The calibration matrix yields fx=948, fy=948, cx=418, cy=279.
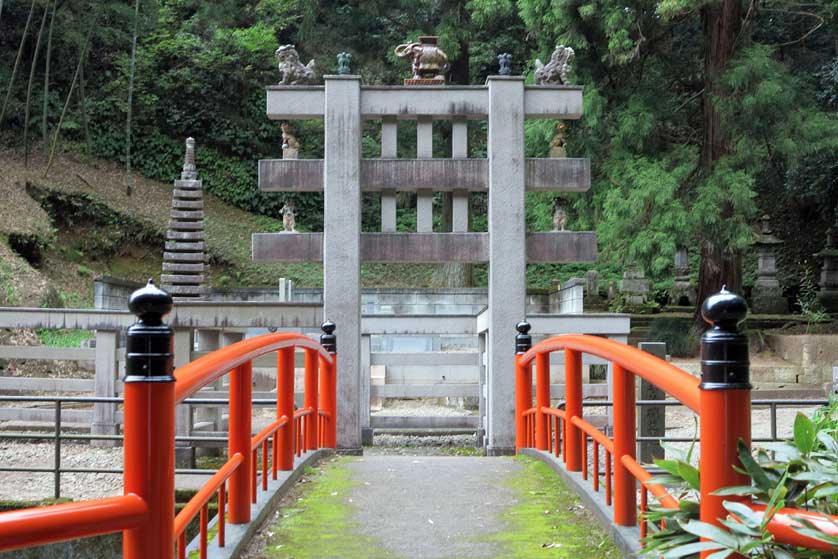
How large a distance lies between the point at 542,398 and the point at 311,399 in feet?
5.58

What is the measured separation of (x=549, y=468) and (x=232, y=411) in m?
2.88

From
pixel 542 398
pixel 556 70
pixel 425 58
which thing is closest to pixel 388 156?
pixel 425 58

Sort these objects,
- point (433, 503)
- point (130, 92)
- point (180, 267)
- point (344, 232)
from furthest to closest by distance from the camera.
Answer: point (130, 92), point (180, 267), point (344, 232), point (433, 503)

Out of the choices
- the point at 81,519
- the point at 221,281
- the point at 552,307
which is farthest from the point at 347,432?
the point at 221,281

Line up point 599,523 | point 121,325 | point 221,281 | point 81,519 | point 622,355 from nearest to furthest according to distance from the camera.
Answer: point 81,519
point 622,355
point 599,523
point 121,325
point 221,281

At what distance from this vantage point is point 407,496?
208 inches

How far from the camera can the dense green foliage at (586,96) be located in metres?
16.0

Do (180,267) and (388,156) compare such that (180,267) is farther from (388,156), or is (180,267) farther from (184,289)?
(388,156)

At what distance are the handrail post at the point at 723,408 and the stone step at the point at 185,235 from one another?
51.1 ft

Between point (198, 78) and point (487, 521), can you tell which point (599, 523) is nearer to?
point (487, 521)

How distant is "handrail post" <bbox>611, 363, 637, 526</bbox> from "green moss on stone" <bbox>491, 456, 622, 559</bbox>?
0.91ft

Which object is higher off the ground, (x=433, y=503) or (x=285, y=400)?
(x=285, y=400)

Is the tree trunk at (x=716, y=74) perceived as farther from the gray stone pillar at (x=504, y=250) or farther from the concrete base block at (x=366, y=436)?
the concrete base block at (x=366, y=436)

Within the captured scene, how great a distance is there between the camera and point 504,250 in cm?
995
